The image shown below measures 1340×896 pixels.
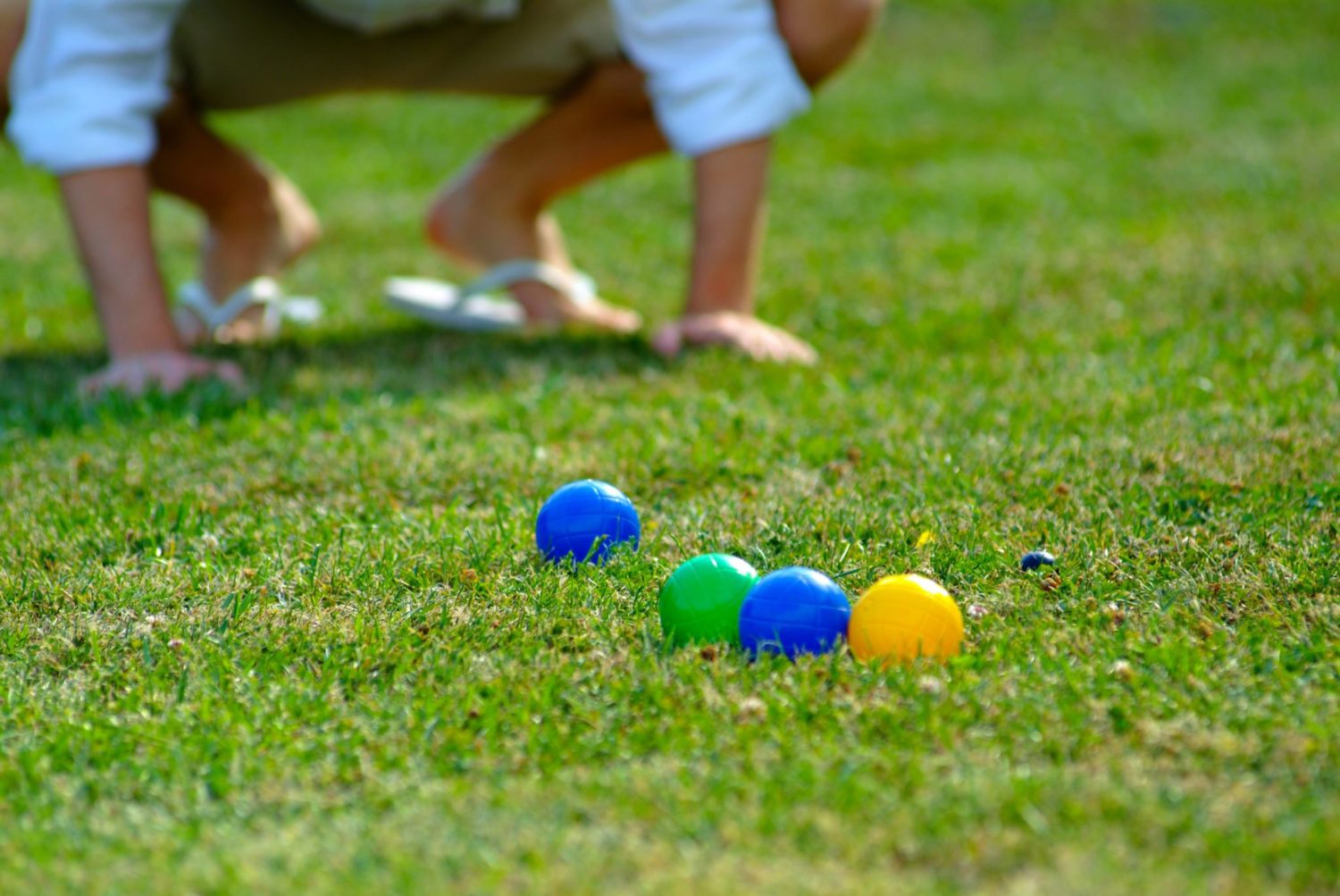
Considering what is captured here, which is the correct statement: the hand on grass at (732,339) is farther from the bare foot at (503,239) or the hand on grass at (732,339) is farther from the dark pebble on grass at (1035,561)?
the dark pebble on grass at (1035,561)

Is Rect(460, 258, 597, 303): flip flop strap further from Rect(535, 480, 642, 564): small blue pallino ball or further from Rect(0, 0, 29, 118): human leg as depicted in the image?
Rect(535, 480, 642, 564): small blue pallino ball

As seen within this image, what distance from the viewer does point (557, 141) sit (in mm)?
4172

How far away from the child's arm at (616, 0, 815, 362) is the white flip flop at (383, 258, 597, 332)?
1.85 ft

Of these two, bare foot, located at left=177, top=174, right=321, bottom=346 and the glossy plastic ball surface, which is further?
bare foot, located at left=177, top=174, right=321, bottom=346

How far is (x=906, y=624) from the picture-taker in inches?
78.8

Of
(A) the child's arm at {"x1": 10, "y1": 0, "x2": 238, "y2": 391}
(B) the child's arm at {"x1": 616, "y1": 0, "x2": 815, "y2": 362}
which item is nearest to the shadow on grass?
(A) the child's arm at {"x1": 10, "y1": 0, "x2": 238, "y2": 391}

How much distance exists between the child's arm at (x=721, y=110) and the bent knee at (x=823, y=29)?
0.04 m

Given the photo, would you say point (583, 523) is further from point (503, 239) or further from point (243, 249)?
point (243, 249)

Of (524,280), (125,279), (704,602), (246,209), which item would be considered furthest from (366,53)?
(704,602)

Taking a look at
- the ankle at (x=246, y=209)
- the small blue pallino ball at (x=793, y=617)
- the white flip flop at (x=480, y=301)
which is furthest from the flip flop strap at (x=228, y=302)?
the small blue pallino ball at (x=793, y=617)

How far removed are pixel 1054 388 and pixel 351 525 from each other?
5.11 ft

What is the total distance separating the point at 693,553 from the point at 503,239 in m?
2.02

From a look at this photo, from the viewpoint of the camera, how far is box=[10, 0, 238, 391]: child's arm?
10.8 ft

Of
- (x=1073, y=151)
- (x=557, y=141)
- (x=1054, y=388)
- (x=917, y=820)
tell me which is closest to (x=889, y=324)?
(x=1054, y=388)
